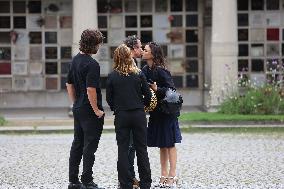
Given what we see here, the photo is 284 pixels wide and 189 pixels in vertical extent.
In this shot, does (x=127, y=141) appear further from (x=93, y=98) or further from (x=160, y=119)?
(x=160, y=119)

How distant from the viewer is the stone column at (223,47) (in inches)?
952

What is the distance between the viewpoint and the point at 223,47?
24.3 m

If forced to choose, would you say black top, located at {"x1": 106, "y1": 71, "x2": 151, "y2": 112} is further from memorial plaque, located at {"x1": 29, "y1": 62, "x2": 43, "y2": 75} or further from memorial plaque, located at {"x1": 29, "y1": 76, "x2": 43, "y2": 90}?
memorial plaque, located at {"x1": 29, "y1": 62, "x2": 43, "y2": 75}

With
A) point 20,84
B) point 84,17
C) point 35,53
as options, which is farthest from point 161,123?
point 35,53

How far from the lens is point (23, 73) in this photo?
27406mm

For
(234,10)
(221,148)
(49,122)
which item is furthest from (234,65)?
(221,148)

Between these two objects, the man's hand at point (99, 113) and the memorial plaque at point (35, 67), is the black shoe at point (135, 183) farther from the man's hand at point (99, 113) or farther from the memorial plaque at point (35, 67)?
the memorial plaque at point (35, 67)

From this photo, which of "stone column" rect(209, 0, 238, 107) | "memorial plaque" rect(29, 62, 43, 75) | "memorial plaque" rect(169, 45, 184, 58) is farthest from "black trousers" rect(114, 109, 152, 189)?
"memorial plaque" rect(29, 62, 43, 75)

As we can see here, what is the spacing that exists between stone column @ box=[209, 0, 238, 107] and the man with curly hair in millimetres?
13326

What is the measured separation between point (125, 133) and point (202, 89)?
16690mm

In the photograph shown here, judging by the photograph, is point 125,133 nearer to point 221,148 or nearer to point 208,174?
point 208,174

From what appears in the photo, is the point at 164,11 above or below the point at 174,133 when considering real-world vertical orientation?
above

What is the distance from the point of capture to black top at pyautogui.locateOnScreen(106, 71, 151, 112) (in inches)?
417

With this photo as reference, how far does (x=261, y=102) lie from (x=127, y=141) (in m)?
12.3
